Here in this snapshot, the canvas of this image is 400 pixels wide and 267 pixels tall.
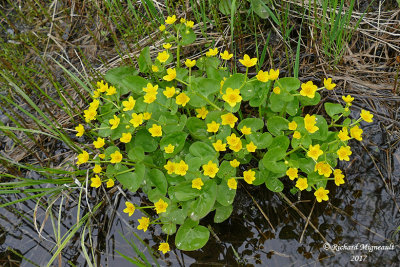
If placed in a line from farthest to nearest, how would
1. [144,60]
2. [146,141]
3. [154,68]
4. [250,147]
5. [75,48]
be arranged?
[75,48] < [144,60] < [154,68] < [146,141] < [250,147]

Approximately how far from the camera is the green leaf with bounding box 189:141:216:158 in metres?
2.18

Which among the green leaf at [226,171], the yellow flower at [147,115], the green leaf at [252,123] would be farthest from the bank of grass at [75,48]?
the green leaf at [226,171]

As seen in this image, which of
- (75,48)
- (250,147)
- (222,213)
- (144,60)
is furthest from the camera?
(75,48)

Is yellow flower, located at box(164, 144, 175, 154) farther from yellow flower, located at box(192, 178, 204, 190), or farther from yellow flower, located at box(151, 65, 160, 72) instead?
yellow flower, located at box(151, 65, 160, 72)

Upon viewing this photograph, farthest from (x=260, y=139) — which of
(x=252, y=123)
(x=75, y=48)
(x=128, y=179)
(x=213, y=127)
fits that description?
(x=75, y=48)

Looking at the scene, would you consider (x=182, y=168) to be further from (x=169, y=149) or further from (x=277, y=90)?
(x=277, y=90)

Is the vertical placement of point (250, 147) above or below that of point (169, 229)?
above

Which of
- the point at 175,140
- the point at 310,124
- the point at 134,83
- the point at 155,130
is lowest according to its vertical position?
the point at 310,124

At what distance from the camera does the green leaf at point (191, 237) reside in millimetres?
2140

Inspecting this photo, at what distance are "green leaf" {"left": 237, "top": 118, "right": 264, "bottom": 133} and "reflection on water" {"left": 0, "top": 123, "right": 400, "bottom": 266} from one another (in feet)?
1.62

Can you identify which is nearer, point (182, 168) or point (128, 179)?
point (182, 168)

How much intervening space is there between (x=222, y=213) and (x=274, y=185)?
0.38 meters

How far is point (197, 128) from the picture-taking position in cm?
231

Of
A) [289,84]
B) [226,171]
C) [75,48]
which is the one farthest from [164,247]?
[75,48]
